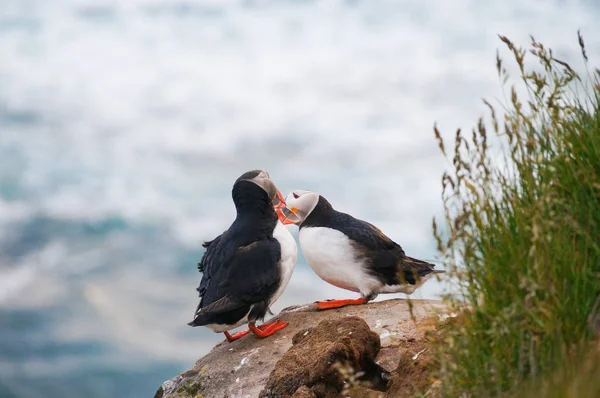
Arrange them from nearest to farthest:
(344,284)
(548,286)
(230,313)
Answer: (548,286)
(230,313)
(344,284)

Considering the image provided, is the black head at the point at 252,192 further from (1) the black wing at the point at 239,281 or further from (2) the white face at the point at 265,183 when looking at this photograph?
(1) the black wing at the point at 239,281

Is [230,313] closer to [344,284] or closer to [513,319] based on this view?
[344,284]

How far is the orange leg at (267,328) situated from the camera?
8.32 meters

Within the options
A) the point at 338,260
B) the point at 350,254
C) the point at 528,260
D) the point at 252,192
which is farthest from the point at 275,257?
the point at 528,260

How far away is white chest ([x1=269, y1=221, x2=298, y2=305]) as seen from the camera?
27.4ft

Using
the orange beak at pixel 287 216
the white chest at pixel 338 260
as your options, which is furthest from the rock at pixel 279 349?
the orange beak at pixel 287 216

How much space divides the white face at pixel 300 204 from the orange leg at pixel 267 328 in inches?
62.8

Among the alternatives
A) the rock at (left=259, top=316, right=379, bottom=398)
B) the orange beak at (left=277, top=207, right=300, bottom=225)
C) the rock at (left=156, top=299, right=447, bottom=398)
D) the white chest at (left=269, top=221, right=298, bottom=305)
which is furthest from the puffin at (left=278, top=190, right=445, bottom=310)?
the rock at (left=259, top=316, right=379, bottom=398)

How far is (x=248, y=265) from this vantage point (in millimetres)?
8109

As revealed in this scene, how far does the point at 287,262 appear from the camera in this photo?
8422 mm

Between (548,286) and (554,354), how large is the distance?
1.48ft

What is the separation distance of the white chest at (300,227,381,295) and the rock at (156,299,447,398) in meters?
0.34

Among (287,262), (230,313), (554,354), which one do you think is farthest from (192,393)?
(554,354)

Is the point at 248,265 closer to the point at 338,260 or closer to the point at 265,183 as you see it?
the point at 265,183
